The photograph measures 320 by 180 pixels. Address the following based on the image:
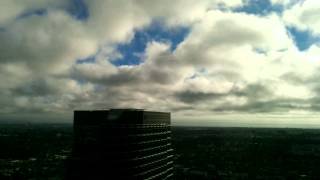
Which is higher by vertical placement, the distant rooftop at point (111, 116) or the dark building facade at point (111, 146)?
the distant rooftop at point (111, 116)

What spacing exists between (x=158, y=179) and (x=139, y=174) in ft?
72.1

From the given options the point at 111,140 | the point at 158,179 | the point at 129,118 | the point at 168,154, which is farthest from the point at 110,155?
the point at 168,154

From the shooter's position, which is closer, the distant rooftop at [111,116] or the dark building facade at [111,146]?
the dark building facade at [111,146]

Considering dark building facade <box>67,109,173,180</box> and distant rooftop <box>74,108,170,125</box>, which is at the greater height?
distant rooftop <box>74,108,170,125</box>

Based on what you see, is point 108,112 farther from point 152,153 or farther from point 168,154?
point 168,154

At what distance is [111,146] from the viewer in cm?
13225

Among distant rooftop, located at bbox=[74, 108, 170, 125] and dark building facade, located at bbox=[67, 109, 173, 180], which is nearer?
dark building facade, located at bbox=[67, 109, 173, 180]

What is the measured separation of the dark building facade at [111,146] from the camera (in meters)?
131

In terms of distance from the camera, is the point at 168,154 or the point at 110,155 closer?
the point at 110,155

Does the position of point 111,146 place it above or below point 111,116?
below

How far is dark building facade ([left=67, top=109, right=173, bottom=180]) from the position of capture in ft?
430

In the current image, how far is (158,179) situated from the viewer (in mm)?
155250

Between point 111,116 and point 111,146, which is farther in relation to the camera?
point 111,116

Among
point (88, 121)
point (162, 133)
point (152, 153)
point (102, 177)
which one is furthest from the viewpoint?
point (162, 133)
